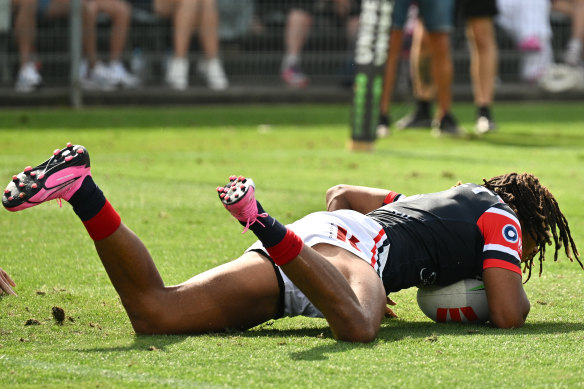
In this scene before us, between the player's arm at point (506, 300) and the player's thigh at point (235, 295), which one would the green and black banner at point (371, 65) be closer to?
the player's arm at point (506, 300)

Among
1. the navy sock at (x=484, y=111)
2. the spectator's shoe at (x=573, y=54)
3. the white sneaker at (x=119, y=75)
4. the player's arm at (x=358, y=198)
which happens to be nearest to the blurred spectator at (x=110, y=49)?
the white sneaker at (x=119, y=75)

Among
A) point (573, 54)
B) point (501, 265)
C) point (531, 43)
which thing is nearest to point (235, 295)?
point (501, 265)

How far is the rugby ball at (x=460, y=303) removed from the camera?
464cm

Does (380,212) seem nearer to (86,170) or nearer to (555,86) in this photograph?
(86,170)

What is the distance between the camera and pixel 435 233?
466 centimetres

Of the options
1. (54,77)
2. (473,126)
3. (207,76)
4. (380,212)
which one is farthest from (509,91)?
(380,212)

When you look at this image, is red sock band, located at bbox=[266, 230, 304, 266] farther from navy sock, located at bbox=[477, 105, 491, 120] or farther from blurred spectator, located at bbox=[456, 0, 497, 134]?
navy sock, located at bbox=[477, 105, 491, 120]

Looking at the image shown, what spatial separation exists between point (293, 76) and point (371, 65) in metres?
5.19

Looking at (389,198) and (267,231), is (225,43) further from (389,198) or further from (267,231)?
(267,231)

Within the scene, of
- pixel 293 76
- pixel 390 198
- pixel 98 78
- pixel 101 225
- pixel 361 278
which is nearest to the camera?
pixel 101 225

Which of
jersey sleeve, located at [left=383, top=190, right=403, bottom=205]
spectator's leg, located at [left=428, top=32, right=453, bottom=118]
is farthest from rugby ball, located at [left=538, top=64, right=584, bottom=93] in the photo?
jersey sleeve, located at [left=383, top=190, right=403, bottom=205]

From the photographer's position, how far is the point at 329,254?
4426 millimetres

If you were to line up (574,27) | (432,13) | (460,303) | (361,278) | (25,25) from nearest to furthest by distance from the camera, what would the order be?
1. (361,278)
2. (460,303)
3. (432,13)
4. (25,25)
5. (574,27)

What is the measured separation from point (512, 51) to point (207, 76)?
4976 mm
